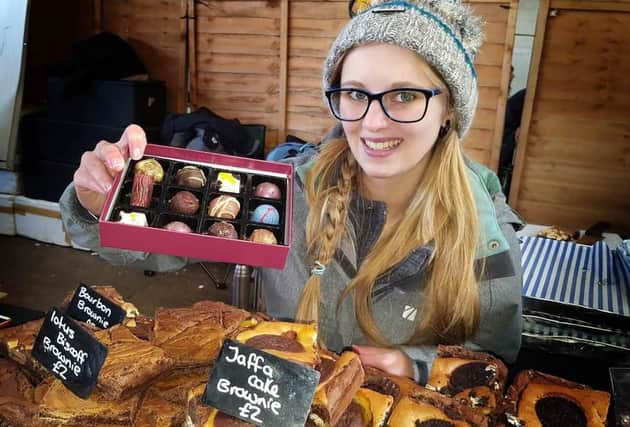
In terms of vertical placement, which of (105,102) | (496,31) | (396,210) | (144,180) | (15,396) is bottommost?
(15,396)

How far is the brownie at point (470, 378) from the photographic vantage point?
853 mm

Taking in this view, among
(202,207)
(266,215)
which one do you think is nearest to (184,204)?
(202,207)

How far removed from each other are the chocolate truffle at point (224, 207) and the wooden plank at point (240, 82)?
3093 mm

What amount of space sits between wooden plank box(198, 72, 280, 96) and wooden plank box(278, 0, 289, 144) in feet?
0.25

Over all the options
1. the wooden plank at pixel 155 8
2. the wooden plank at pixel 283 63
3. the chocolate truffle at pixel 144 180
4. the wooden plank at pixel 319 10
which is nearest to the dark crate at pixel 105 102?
the wooden plank at pixel 155 8

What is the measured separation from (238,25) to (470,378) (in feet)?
12.0

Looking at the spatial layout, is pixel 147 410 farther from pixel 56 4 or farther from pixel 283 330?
pixel 56 4

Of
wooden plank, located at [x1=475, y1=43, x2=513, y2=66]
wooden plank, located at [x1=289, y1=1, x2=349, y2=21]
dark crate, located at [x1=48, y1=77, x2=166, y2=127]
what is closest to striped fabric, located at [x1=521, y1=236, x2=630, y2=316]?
wooden plank, located at [x1=475, y1=43, x2=513, y2=66]

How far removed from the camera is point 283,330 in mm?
876

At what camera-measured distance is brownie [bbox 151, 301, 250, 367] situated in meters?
0.88

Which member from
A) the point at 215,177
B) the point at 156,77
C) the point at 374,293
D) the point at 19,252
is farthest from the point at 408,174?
the point at 19,252

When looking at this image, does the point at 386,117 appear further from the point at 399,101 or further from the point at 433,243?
the point at 433,243

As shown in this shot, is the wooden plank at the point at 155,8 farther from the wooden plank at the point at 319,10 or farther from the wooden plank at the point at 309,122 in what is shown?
the wooden plank at the point at 309,122

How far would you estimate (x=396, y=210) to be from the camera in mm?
1368
